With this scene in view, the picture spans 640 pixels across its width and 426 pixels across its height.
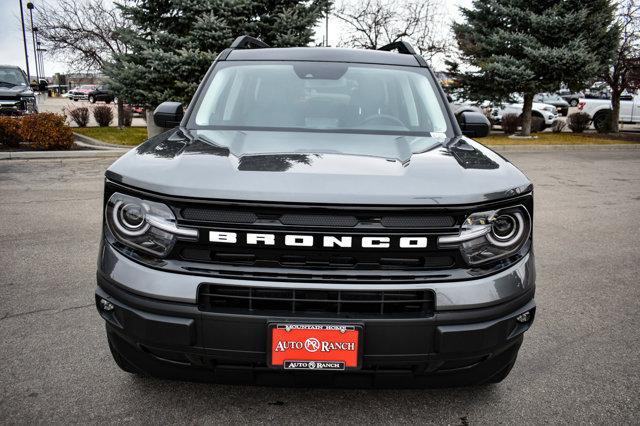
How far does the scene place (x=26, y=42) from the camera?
28.3 metres

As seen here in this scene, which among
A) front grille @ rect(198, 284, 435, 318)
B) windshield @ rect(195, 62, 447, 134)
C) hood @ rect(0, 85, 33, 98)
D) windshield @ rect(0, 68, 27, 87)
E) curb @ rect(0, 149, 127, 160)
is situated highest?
windshield @ rect(0, 68, 27, 87)

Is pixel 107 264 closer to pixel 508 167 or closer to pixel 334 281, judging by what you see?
pixel 334 281

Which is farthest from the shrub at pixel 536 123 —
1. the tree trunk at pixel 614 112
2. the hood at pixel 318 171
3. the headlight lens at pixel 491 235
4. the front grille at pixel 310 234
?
the front grille at pixel 310 234

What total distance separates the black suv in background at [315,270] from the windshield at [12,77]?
15.9 metres

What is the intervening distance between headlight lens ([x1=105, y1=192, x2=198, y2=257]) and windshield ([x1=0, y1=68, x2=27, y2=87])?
1590 cm

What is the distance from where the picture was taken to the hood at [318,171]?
2.01 metres

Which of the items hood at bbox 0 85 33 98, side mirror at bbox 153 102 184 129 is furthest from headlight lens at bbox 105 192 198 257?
hood at bbox 0 85 33 98

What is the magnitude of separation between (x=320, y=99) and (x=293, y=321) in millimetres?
1803

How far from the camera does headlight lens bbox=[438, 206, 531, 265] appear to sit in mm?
2082

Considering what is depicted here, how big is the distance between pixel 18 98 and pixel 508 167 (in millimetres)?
15580

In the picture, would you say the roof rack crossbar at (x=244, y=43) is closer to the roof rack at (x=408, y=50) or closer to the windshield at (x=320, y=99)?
the windshield at (x=320, y=99)

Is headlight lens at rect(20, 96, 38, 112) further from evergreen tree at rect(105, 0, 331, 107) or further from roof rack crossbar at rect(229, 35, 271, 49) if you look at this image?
roof rack crossbar at rect(229, 35, 271, 49)

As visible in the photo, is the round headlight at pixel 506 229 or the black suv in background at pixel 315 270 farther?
the round headlight at pixel 506 229

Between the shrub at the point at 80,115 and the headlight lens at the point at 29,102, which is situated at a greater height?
the headlight lens at the point at 29,102
